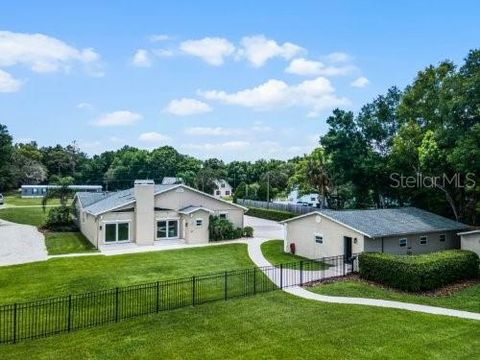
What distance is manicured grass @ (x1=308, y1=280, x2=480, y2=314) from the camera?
18.6m

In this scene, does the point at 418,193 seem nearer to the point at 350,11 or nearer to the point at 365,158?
the point at 365,158

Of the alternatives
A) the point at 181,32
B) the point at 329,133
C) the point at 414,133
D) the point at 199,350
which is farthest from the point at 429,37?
the point at 199,350

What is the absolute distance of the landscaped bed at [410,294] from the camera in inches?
738

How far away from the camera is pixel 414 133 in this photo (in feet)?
121

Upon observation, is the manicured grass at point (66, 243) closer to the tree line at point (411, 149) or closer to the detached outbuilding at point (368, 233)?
the detached outbuilding at point (368, 233)

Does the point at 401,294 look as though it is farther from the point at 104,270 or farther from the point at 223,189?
the point at 223,189

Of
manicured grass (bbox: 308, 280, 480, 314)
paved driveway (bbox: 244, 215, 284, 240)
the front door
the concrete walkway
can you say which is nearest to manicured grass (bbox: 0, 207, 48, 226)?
paved driveway (bbox: 244, 215, 284, 240)

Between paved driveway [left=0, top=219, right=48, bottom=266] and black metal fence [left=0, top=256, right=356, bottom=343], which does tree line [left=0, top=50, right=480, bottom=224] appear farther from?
black metal fence [left=0, top=256, right=356, bottom=343]

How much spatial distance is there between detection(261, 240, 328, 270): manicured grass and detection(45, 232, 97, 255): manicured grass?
42.7ft

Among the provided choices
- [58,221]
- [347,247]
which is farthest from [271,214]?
[347,247]

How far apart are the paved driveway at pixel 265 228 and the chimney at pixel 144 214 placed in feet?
34.0

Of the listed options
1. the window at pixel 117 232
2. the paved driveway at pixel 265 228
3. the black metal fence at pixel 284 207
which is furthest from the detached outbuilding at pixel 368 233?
the black metal fence at pixel 284 207

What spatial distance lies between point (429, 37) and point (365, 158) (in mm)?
16943

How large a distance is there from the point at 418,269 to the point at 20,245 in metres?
28.7
